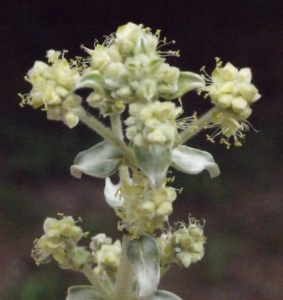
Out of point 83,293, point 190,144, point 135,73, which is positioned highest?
point 190,144

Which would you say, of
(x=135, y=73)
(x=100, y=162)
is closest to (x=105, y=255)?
(x=100, y=162)

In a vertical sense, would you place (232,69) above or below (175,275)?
below

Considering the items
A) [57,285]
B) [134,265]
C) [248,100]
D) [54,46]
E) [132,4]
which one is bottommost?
[134,265]

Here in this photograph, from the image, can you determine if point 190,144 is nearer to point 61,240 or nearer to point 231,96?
point 61,240

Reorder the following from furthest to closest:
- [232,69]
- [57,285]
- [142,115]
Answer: [57,285], [232,69], [142,115]

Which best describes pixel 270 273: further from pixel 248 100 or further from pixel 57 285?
pixel 248 100

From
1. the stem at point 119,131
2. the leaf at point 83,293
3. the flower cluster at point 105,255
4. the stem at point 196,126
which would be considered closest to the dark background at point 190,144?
the flower cluster at point 105,255

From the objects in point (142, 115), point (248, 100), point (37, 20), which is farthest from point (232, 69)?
point (37, 20)
